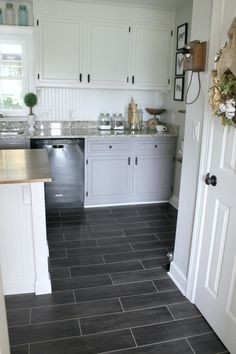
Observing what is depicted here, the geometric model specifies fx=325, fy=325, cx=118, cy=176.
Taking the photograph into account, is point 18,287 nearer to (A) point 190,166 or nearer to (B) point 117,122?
(A) point 190,166

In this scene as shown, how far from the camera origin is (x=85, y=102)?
4512mm

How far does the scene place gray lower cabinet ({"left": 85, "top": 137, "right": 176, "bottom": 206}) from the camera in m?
4.06

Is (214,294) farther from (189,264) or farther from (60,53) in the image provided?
(60,53)

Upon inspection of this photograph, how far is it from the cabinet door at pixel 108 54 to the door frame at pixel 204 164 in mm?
2257

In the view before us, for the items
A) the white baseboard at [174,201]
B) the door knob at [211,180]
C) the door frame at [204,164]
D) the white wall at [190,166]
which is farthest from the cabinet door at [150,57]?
the door knob at [211,180]

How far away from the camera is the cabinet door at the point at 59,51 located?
12.8 feet

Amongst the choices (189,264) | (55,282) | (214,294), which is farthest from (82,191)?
(214,294)

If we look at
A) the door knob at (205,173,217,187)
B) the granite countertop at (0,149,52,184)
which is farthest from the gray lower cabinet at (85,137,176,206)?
the door knob at (205,173,217,187)

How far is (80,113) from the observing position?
178 inches

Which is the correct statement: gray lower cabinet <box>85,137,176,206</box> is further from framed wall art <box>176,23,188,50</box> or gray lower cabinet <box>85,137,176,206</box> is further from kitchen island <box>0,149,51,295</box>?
kitchen island <box>0,149,51,295</box>

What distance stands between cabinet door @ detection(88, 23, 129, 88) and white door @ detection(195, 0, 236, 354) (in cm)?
235

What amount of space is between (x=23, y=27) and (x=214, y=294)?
3757 millimetres

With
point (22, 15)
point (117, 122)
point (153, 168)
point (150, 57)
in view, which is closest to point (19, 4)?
point (22, 15)

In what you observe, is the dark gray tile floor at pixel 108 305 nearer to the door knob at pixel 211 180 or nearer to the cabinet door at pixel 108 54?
the door knob at pixel 211 180
